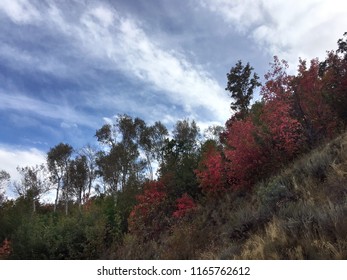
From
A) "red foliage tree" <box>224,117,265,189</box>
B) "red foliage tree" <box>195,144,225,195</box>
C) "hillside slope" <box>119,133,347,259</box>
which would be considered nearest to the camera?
"hillside slope" <box>119,133,347,259</box>

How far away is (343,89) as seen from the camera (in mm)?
19203

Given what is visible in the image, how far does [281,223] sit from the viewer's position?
6520mm

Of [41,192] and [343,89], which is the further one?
[41,192]

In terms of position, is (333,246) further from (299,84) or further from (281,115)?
(299,84)

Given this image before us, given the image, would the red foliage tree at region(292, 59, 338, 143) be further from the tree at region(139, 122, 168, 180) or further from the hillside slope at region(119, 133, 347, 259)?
the tree at region(139, 122, 168, 180)

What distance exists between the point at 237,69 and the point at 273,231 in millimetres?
35651

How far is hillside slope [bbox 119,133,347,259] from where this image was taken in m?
5.20

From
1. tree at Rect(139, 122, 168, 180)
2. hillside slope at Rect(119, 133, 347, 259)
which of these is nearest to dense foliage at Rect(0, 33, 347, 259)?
hillside slope at Rect(119, 133, 347, 259)

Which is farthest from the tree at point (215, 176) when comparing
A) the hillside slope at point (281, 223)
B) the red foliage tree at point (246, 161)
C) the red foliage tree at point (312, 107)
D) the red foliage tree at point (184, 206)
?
the red foliage tree at point (312, 107)

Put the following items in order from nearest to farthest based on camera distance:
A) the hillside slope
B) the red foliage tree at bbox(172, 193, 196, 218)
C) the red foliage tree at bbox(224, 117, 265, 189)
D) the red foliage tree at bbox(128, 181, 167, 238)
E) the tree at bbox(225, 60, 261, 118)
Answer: the hillside slope < the red foliage tree at bbox(224, 117, 265, 189) < the red foliage tree at bbox(172, 193, 196, 218) < the red foliage tree at bbox(128, 181, 167, 238) < the tree at bbox(225, 60, 261, 118)

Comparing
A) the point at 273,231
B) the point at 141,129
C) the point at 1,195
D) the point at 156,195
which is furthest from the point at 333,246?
the point at 1,195

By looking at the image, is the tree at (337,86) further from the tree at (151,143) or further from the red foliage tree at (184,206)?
the tree at (151,143)

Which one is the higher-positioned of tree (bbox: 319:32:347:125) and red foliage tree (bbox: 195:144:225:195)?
tree (bbox: 319:32:347:125)

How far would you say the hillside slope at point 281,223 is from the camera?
5.20m
